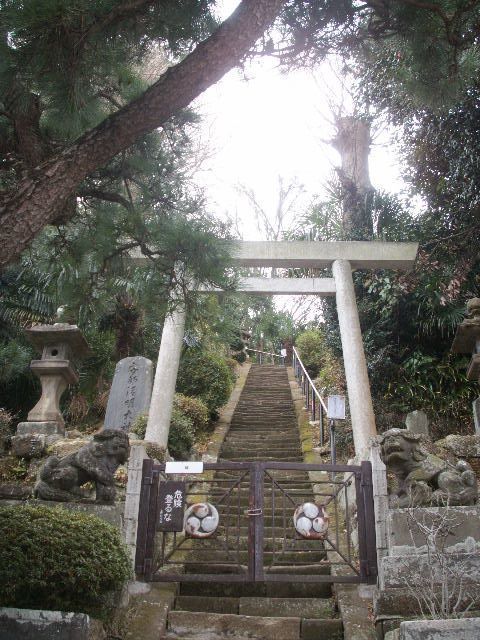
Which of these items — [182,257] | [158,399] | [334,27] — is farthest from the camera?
[158,399]

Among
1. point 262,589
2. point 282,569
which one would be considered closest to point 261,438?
point 282,569

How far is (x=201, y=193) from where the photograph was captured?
17.3 ft

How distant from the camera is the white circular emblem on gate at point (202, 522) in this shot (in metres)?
5.17

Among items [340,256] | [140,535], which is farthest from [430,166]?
[140,535]

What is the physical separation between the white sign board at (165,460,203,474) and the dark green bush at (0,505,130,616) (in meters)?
1.17

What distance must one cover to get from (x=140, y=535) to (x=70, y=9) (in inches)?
168

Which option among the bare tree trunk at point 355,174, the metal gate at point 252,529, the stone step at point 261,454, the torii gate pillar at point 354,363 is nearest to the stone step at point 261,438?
the stone step at point 261,454

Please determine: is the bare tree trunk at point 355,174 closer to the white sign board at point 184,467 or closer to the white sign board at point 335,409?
the white sign board at point 335,409

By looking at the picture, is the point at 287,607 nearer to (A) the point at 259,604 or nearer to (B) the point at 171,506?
(A) the point at 259,604

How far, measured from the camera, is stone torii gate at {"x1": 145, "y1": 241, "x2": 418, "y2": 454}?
840cm

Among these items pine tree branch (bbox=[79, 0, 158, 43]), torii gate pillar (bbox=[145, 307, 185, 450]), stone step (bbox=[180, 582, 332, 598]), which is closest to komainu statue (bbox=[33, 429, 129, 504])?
stone step (bbox=[180, 582, 332, 598])

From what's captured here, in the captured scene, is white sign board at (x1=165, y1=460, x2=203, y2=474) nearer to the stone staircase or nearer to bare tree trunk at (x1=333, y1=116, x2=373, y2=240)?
the stone staircase

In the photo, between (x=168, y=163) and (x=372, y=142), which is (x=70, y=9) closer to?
(x=168, y=163)

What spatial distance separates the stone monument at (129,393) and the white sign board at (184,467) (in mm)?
4519
